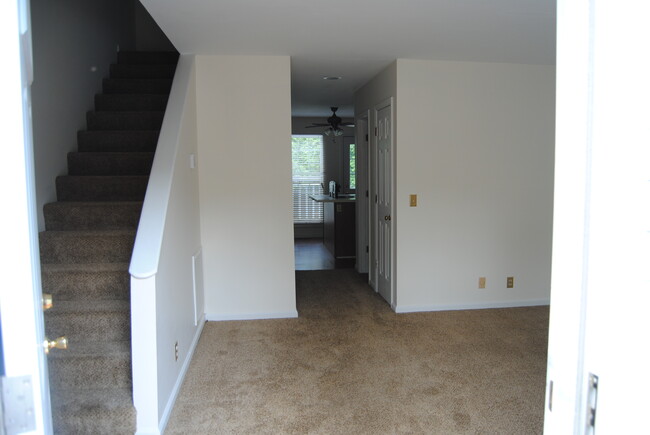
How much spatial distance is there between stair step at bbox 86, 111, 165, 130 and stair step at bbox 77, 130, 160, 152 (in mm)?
187

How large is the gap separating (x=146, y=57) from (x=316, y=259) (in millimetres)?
3709

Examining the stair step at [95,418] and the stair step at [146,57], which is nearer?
the stair step at [95,418]

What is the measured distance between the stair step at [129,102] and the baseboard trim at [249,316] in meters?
2.05

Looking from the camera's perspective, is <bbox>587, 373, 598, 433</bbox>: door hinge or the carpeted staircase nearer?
<bbox>587, 373, 598, 433</bbox>: door hinge

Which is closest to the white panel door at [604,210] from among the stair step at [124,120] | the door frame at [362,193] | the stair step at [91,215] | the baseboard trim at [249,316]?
the stair step at [91,215]

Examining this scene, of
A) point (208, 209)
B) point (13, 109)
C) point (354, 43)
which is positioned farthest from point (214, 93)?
point (13, 109)

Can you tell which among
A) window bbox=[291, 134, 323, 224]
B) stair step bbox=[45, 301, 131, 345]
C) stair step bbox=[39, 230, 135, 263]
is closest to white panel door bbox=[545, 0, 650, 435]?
stair step bbox=[45, 301, 131, 345]

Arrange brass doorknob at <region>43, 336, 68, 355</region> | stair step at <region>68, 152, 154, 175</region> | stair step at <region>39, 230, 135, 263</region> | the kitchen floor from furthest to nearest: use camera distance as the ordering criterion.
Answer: the kitchen floor < stair step at <region>68, 152, 154, 175</region> < stair step at <region>39, 230, 135, 263</region> < brass doorknob at <region>43, 336, 68, 355</region>

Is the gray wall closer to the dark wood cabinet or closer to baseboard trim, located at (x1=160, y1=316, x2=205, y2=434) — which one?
baseboard trim, located at (x1=160, y1=316, x2=205, y2=434)

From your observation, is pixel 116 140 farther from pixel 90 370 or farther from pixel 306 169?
pixel 306 169

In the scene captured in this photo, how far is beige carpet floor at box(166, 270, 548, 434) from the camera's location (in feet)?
8.53

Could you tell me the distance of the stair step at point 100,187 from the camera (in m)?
3.70

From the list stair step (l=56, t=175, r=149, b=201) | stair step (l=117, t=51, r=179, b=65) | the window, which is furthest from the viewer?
the window

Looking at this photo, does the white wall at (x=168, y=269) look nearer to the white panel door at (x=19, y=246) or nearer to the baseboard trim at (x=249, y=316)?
the baseboard trim at (x=249, y=316)
